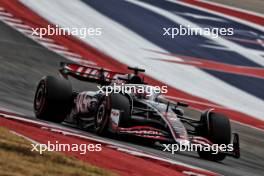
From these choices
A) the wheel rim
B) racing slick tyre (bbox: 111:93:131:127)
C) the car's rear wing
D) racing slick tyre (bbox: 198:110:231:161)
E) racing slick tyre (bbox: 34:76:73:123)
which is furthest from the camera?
the car's rear wing

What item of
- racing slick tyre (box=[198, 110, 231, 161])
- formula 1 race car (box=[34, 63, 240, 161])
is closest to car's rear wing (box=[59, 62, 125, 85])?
formula 1 race car (box=[34, 63, 240, 161])

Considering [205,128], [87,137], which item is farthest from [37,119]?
[205,128]

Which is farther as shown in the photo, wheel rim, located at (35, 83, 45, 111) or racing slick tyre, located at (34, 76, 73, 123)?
wheel rim, located at (35, 83, 45, 111)

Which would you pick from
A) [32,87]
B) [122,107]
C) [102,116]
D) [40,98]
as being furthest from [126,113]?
[32,87]

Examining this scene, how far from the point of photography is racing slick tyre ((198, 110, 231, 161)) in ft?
48.0

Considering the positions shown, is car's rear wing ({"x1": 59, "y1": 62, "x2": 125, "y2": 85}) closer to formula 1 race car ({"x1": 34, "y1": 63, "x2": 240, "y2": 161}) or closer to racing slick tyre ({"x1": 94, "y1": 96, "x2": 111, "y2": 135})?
formula 1 race car ({"x1": 34, "y1": 63, "x2": 240, "y2": 161})

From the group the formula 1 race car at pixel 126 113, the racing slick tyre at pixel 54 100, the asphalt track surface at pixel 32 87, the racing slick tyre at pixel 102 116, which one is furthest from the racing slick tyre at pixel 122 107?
the racing slick tyre at pixel 54 100

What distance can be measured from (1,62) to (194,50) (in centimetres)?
834

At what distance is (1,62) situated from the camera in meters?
21.7

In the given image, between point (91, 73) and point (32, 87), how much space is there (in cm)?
460

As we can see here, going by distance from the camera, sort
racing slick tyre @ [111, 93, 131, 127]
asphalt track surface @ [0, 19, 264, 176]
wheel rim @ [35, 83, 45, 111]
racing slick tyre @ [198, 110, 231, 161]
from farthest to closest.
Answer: wheel rim @ [35, 83, 45, 111] → racing slick tyre @ [198, 110, 231, 161] → asphalt track surface @ [0, 19, 264, 176] → racing slick tyre @ [111, 93, 131, 127]

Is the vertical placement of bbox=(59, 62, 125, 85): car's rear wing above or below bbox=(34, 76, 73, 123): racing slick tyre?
above

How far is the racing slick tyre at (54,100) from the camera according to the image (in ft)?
49.6

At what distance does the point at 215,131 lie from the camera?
14.7m
